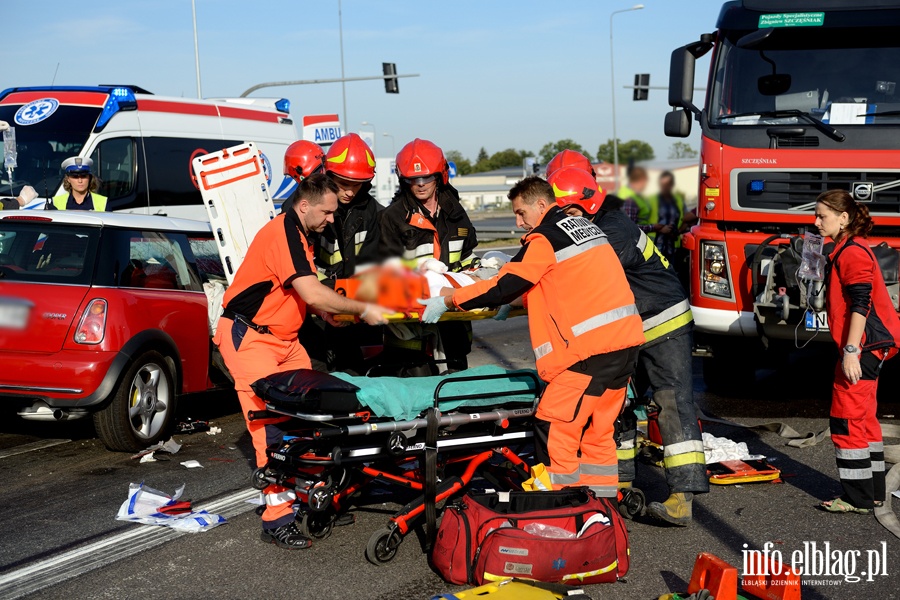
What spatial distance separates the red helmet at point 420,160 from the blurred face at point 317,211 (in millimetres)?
1440

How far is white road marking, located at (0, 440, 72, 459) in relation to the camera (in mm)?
7004

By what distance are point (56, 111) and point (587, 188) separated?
9.35m

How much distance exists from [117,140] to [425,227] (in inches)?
307

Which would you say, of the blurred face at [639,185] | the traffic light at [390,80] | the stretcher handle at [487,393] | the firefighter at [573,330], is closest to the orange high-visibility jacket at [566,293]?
the firefighter at [573,330]

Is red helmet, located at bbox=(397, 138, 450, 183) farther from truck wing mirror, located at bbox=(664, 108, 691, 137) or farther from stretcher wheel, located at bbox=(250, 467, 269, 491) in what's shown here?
truck wing mirror, located at bbox=(664, 108, 691, 137)

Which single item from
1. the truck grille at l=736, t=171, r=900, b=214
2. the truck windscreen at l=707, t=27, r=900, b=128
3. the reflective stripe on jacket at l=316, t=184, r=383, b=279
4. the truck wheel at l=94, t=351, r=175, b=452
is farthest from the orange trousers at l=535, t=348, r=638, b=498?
the truck windscreen at l=707, t=27, r=900, b=128

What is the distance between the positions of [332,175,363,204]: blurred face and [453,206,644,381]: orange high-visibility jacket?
166 cm

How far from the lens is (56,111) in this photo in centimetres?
1275

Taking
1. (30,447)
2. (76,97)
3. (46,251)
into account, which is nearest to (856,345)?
(46,251)

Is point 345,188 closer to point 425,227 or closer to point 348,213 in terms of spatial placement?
point 348,213

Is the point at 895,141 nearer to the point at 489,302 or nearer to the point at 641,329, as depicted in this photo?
the point at 641,329

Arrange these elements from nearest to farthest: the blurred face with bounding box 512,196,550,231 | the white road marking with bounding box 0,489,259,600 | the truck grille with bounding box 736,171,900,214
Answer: the white road marking with bounding box 0,489,259,600
the blurred face with bounding box 512,196,550,231
the truck grille with bounding box 736,171,900,214

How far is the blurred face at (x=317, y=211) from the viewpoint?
504 centimetres

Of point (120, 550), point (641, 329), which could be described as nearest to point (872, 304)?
point (641, 329)
